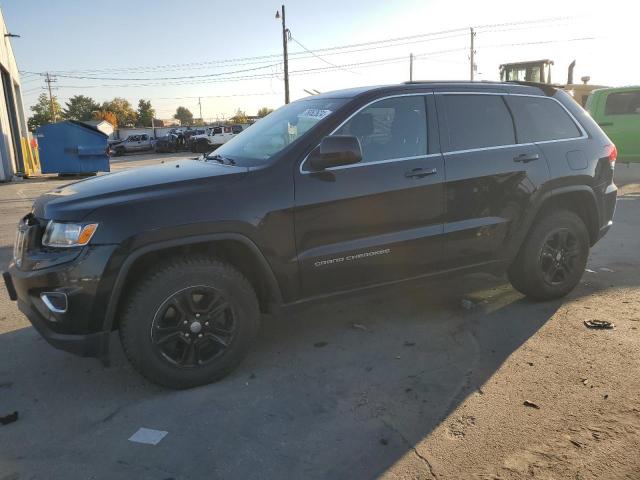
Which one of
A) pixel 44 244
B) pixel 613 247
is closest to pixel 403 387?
pixel 44 244

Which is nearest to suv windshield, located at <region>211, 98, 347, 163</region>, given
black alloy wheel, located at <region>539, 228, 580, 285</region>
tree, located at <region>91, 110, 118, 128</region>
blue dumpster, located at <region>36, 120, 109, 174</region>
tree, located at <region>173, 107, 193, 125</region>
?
black alloy wheel, located at <region>539, 228, 580, 285</region>

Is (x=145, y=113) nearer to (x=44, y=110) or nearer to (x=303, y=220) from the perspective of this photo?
(x=44, y=110)

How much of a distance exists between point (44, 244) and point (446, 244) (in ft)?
8.77

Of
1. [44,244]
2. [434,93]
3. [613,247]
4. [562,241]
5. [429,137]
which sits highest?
[434,93]

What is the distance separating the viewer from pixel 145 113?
98250 millimetres

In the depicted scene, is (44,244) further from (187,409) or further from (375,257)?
(375,257)

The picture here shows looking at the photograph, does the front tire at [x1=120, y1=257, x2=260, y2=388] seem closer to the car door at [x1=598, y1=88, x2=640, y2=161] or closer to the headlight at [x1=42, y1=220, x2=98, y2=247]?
the headlight at [x1=42, y1=220, x2=98, y2=247]

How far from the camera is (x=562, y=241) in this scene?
14.8 ft

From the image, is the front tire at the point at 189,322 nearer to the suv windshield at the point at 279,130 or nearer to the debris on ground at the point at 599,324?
the suv windshield at the point at 279,130

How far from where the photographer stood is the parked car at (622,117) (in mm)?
11680

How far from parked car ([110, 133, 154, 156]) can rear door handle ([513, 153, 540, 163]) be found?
41.3 m

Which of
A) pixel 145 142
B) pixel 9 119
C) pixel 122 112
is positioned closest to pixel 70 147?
pixel 9 119

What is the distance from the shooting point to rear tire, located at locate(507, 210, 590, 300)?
14.3ft

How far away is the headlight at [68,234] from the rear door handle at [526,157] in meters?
3.11
